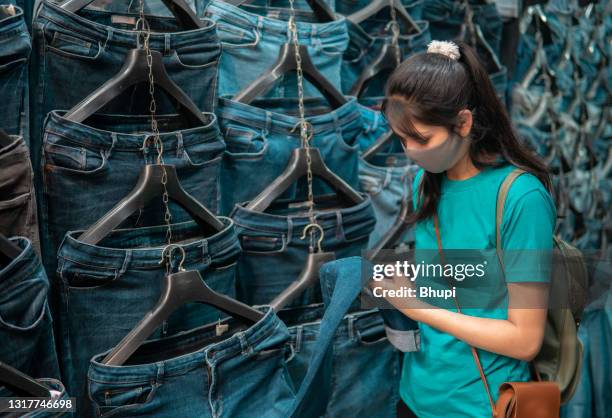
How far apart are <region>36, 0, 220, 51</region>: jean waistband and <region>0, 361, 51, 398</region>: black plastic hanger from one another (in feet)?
1.83

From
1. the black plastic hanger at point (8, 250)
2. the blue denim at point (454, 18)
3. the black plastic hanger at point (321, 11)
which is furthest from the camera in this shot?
the blue denim at point (454, 18)

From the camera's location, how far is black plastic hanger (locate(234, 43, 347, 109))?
145 centimetres

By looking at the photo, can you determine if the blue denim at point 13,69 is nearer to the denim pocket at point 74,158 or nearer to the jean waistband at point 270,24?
the denim pocket at point 74,158

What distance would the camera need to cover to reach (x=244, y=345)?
1.22 m

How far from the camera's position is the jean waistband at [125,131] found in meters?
1.18

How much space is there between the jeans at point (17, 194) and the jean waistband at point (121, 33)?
210 mm

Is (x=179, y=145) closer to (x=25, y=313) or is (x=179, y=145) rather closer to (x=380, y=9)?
(x=25, y=313)

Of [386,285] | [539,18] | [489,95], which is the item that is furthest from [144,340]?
[539,18]

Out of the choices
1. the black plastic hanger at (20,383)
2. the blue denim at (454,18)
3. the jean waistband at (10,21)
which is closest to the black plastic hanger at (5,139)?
the jean waistband at (10,21)

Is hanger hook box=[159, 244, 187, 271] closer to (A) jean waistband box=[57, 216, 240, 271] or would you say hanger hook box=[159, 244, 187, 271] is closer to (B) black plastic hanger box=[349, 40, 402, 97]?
(A) jean waistband box=[57, 216, 240, 271]

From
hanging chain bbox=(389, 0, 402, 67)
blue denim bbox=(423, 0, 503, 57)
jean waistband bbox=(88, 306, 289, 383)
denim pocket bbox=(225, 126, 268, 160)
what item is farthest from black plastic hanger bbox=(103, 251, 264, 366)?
blue denim bbox=(423, 0, 503, 57)

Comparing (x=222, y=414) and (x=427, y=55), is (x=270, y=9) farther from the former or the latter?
(x=222, y=414)

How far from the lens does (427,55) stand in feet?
3.35

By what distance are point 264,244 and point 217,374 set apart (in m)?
0.31
